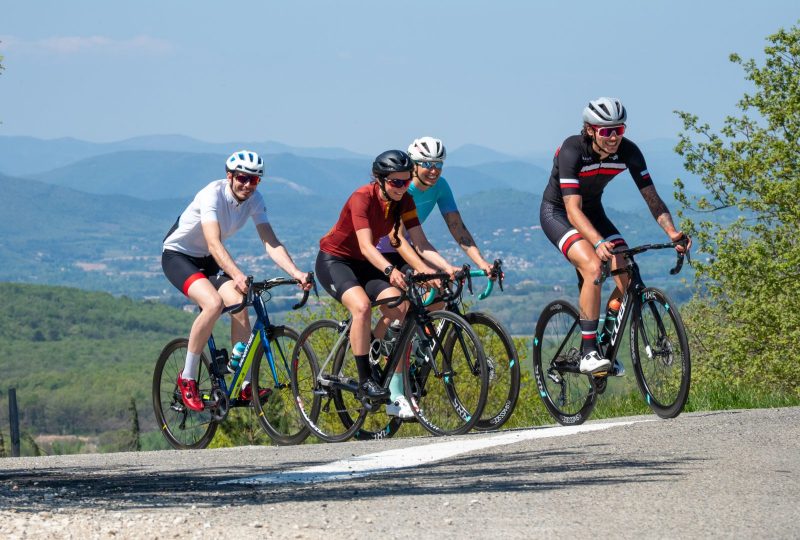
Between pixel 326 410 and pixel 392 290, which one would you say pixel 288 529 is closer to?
pixel 392 290

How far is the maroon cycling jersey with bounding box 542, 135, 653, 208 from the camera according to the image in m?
9.54

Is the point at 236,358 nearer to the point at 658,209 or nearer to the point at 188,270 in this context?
the point at 188,270

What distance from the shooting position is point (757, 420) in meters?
9.40

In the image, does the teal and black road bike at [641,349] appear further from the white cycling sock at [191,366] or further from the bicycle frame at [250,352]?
the white cycling sock at [191,366]

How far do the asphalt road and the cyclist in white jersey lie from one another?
1.21 m

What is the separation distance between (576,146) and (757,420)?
2416 millimetres

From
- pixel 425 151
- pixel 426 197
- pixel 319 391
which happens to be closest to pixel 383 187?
pixel 425 151

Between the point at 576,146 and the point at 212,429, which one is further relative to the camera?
the point at 212,429

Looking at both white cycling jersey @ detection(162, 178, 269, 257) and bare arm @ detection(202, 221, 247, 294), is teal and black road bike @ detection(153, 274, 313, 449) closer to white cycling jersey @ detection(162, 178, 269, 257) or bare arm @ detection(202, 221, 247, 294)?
bare arm @ detection(202, 221, 247, 294)

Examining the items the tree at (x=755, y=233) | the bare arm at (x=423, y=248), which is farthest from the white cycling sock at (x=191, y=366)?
the tree at (x=755, y=233)

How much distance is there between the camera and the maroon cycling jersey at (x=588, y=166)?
954 centimetres

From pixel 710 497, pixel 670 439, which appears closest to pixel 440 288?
pixel 670 439

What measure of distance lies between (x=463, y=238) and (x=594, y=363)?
156cm

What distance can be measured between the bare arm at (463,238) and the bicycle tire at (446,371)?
0.63 metres
